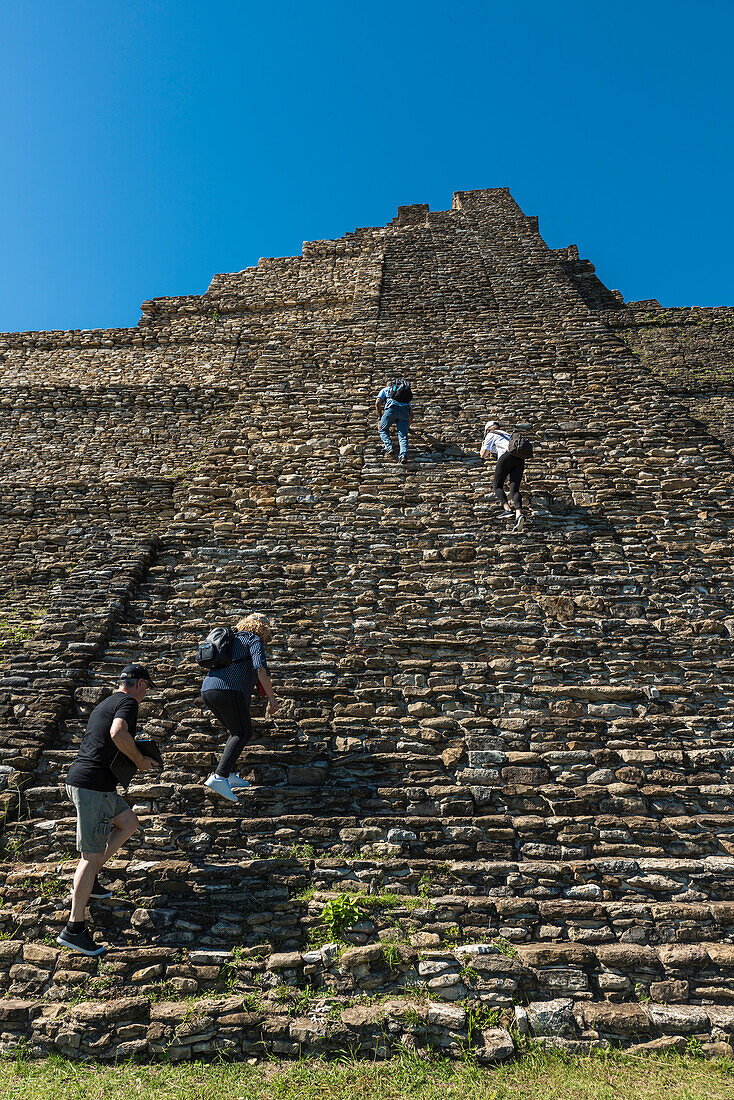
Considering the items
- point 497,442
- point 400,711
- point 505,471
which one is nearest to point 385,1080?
point 400,711

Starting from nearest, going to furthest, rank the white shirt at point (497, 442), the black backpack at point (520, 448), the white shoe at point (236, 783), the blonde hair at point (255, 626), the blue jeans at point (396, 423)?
the white shoe at point (236, 783), the blonde hair at point (255, 626), the black backpack at point (520, 448), the white shirt at point (497, 442), the blue jeans at point (396, 423)

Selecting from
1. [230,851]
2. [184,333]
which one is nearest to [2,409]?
[184,333]

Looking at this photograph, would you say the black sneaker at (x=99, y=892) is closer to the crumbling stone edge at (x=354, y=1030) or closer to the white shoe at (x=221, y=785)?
the crumbling stone edge at (x=354, y=1030)

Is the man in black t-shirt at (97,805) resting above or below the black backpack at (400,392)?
below

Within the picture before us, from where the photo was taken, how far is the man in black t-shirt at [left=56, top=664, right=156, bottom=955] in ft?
12.0

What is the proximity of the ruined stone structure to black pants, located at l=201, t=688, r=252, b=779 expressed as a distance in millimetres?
399

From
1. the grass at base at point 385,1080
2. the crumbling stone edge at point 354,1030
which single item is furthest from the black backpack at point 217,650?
the grass at base at point 385,1080

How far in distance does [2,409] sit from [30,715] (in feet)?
30.7

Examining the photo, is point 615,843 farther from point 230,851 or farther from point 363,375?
point 363,375

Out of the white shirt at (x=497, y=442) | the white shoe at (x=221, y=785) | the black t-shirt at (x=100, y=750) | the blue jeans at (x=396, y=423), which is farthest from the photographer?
the blue jeans at (x=396, y=423)

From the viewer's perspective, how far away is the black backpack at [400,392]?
792 cm

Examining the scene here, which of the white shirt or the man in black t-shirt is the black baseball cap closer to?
the man in black t-shirt

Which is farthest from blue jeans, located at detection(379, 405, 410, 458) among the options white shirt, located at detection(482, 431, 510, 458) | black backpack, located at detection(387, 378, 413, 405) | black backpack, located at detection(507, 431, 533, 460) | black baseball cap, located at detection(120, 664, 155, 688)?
black baseball cap, located at detection(120, 664, 155, 688)

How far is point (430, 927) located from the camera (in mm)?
3777
